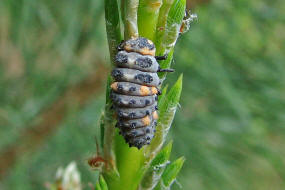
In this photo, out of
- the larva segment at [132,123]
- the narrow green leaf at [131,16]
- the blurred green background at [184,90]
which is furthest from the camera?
the blurred green background at [184,90]

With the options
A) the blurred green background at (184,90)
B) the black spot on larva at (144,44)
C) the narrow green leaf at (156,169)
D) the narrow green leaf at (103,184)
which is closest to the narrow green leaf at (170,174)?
the narrow green leaf at (156,169)

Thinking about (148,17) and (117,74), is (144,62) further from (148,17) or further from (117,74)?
(148,17)

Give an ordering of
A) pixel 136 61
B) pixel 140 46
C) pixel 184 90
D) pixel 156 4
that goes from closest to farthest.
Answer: pixel 156 4
pixel 140 46
pixel 136 61
pixel 184 90

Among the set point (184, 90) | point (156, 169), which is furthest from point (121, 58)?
point (184, 90)

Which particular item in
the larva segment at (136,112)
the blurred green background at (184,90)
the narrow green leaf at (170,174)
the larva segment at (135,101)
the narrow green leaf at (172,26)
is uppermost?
the narrow green leaf at (172,26)

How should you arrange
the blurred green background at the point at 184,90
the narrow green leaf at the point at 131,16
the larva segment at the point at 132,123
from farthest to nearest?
1. the blurred green background at the point at 184,90
2. the larva segment at the point at 132,123
3. the narrow green leaf at the point at 131,16

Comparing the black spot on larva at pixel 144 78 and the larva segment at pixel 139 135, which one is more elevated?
the black spot on larva at pixel 144 78

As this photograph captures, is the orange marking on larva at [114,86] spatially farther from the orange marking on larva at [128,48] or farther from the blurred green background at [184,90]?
the blurred green background at [184,90]
